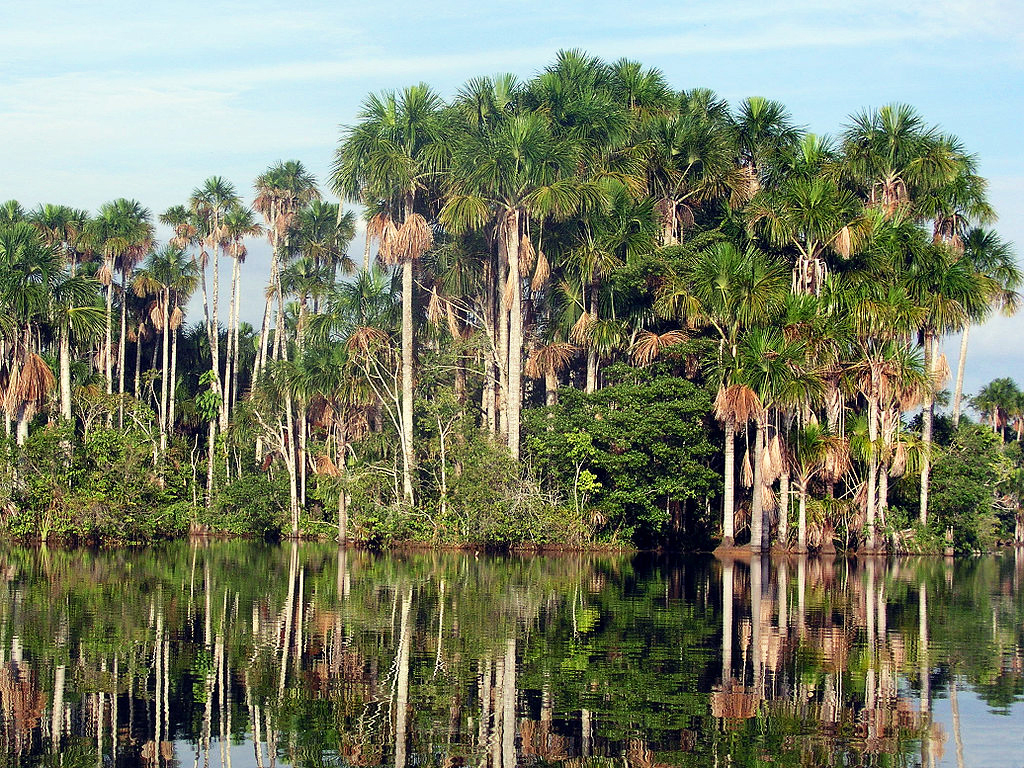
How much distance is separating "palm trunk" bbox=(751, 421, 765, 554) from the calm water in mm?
13824

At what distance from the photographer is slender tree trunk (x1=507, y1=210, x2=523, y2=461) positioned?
4725 centimetres

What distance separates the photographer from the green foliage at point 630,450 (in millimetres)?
45062

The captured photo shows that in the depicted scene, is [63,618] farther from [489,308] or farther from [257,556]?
[489,308]

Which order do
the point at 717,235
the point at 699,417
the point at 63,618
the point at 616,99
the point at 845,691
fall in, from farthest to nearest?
1. the point at 616,99
2. the point at 717,235
3. the point at 699,417
4. the point at 63,618
5. the point at 845,691

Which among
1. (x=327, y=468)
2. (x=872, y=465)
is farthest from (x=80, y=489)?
(x=872, y=465)

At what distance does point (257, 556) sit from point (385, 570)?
8.56m

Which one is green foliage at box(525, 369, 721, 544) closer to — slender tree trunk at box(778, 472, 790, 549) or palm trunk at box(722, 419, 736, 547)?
palm trunk at box(722, 419, 736, 547)

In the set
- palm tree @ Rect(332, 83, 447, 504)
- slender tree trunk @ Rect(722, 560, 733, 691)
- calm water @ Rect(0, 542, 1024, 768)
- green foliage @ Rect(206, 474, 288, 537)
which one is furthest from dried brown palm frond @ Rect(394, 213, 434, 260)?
calm water @ Rect(0, 542, 1024, 768)

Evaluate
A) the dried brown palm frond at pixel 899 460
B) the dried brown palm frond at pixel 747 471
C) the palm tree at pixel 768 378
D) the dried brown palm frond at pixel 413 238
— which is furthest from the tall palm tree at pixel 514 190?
the dried brown palm frond at pixel 899 460

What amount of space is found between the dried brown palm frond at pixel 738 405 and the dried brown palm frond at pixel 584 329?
7295mm

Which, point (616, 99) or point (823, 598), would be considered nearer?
point (823, 598)

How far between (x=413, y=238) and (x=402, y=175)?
98.0 inches

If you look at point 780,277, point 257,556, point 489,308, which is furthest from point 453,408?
point 780,277

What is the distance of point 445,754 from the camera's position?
11.6 m
